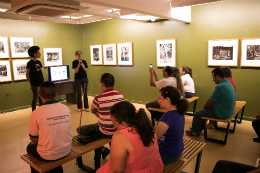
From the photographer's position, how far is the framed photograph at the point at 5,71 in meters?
6.42

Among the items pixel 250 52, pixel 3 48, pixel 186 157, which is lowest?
pixel 186 157

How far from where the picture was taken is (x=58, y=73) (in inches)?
276

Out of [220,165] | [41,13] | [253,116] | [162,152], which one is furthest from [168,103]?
[253,116]

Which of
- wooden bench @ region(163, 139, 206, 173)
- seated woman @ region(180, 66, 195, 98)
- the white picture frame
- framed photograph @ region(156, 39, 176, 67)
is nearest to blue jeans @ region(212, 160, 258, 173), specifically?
wooden bench @ region(163, 139, 206, 173)

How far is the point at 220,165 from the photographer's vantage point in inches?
89.1

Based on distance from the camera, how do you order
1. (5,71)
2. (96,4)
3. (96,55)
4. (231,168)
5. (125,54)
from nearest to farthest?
(231,168) < (96,4) < (5,71) < (125,54) < (96,55)

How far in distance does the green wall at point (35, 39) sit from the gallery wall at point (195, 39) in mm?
947

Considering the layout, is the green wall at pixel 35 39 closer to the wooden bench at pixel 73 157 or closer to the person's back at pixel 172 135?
the wooden bench at pixel 73 157

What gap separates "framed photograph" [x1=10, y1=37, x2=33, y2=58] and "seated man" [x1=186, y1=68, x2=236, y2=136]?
5.72 metres

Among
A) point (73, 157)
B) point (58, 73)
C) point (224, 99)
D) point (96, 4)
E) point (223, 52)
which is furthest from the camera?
point (58, 73)

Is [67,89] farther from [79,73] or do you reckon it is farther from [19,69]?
[19,69]

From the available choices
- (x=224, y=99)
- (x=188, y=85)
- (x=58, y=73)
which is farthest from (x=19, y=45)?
(x=224, y=99)

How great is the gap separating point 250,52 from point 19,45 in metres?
6.64

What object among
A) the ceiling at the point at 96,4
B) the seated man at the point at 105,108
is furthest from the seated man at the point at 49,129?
the ceiling at the point at 96,4
